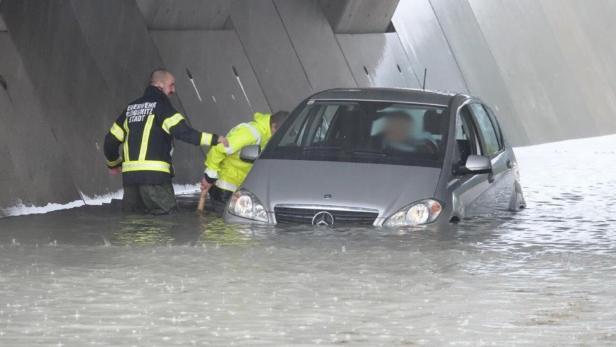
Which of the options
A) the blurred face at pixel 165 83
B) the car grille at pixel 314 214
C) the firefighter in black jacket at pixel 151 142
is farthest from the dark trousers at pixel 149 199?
the car grille at pixel 314 214

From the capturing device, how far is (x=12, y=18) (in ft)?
58.2

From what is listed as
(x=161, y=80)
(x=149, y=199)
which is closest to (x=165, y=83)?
(x=161, y=80)

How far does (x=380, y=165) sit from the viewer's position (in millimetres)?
13328

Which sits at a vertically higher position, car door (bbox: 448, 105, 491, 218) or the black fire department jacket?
the black fire department jacket

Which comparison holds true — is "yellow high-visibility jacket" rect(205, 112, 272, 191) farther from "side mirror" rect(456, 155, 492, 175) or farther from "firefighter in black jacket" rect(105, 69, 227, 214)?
"side mirror" rect(456, 155, 492, 175)

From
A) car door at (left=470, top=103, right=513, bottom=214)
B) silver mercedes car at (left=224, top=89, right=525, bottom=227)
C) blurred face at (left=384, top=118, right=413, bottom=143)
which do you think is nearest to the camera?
silver mercedes car at (left=224, top=89, right=525, bottom=227)

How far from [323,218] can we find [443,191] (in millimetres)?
1056

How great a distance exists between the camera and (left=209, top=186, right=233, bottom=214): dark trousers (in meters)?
→ 16.0

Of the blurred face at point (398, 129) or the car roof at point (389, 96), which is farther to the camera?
the car roof at point (389, 96)

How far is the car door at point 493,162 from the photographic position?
46.6 ft

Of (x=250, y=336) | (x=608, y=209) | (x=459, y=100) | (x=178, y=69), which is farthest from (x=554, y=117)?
(x=250, y=336)

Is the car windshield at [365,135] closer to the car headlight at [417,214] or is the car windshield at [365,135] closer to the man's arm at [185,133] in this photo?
the car headlight at [417,214]

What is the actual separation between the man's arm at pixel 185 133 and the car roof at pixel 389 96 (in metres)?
1.12

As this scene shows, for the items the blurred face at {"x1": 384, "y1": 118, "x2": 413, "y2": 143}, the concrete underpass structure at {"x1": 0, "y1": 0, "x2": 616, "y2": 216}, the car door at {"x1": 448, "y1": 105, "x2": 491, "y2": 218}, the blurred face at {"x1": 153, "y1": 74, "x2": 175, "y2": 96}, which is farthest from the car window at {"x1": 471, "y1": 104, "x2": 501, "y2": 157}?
the concrete underpass structure at {"x1": 0, "y1": 0, "x2": 616, "y2": 216}
